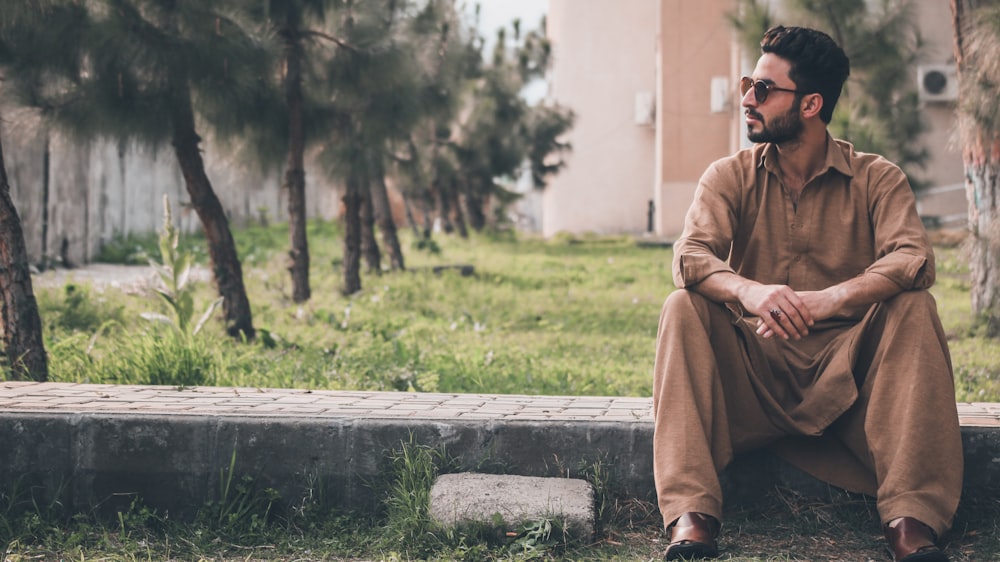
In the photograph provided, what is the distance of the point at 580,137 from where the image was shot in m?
25.2

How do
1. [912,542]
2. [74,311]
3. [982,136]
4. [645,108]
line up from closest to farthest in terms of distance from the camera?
[912,542] → [982,136] → [74,311] → [645,108]

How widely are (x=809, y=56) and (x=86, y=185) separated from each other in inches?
364

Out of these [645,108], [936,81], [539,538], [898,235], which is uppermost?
[645,108]

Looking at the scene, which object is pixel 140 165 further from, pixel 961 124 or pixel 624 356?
pixel 961 124

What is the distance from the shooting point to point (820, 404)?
2.72 meters

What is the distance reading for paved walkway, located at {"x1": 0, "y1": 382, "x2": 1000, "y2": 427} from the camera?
10.0 ft

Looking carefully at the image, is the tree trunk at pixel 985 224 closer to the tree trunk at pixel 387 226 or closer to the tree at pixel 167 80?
the tree at pixel 167 80

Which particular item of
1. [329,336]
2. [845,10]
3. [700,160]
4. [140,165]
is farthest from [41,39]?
[700,160]

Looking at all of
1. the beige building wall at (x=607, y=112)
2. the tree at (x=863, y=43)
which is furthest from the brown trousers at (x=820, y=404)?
the beige building wall at (x=607, y=112)

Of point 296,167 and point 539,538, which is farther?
point 296,167

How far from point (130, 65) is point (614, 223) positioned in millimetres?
19740

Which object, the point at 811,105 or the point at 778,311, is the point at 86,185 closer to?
the point at 811,105

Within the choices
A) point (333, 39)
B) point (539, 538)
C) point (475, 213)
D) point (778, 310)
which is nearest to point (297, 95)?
point (333, 39)

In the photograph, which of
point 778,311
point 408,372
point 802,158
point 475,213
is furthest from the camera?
point 475,213
